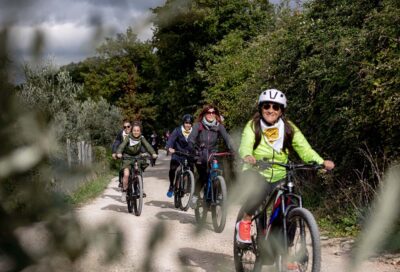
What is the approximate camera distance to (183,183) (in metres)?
9.09

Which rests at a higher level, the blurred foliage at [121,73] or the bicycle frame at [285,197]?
the blurred foliage at [121,73]

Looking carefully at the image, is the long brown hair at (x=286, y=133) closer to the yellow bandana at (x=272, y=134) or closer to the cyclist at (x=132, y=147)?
the yellow bandana at (x=272, y=134)

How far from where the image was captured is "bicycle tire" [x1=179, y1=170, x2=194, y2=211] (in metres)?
8.70

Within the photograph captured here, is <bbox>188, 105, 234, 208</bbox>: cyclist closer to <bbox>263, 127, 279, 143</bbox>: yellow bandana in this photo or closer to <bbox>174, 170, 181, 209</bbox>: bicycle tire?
<bbox>174, 170, 181, 209</bbox>: bicycle tire

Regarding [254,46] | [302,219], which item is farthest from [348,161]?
[254,46]

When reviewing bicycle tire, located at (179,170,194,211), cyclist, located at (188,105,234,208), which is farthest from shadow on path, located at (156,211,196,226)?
bicycle tire, located at (179,170,194,211)

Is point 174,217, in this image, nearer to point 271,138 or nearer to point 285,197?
point 285,197

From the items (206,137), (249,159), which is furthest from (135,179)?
(249,159)

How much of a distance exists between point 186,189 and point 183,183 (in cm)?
16

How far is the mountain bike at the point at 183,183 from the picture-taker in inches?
351

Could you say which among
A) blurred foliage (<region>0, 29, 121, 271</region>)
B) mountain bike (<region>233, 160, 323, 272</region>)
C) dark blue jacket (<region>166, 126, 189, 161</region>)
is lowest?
mountain bike (<region>233, 160, 323, 272</region>)

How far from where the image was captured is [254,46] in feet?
44.3

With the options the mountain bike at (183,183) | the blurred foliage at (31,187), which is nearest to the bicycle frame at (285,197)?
the blurred foliage at (31,187)

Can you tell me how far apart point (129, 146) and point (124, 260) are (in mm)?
8625
